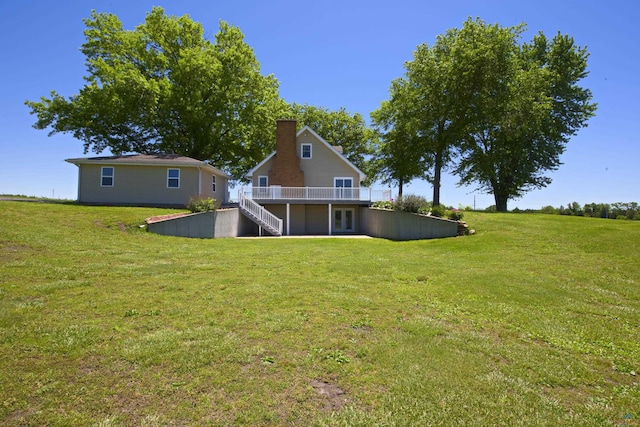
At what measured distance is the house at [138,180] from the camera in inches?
891

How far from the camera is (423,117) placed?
2962cm

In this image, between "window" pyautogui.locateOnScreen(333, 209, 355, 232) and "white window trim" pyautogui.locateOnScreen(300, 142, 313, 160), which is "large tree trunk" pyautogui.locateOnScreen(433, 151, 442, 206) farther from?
"white window trim" pyautogui.locateOnScreen(300, 142, 313, 160)

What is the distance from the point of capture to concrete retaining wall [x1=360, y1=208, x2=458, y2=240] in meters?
18.0

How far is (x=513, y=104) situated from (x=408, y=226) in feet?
54.2

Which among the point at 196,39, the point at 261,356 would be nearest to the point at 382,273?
the point at 261,356

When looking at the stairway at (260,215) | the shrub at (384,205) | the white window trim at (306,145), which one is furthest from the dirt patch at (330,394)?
the white window trim at (306,145)

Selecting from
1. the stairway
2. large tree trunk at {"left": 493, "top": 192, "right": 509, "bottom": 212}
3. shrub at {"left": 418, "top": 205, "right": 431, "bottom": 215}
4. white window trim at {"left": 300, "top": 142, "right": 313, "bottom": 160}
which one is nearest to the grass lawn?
shrub at {"left": 418, "top": 205, "right": 431, "bottom": 215}

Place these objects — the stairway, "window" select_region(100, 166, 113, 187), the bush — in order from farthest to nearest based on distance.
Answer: "window" select_region(100, 166, 113, 187) < the stairway < the bush

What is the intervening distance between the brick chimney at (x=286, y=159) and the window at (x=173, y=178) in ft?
21.2

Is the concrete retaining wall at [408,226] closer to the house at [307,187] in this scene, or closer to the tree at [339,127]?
the house at [307,187]

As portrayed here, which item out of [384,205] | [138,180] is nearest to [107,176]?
[138,180]

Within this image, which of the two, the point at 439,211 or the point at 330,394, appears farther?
the point at 439,211

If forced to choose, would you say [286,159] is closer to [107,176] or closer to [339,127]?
[107,176]

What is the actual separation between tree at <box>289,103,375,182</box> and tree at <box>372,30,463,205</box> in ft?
34.0
